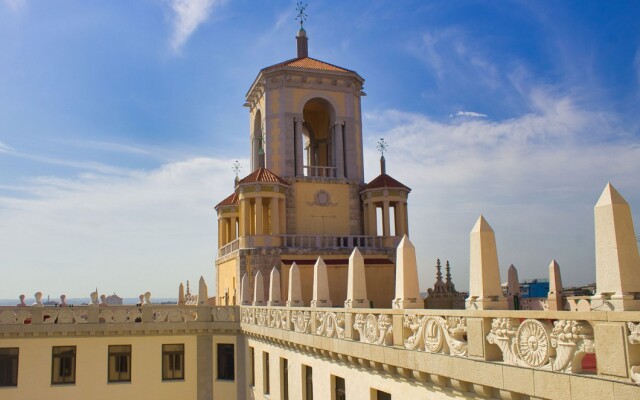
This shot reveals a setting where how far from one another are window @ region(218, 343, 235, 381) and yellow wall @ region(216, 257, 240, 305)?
13.7ft

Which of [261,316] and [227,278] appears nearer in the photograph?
[261,316]

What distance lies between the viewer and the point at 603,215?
7621 millimetres

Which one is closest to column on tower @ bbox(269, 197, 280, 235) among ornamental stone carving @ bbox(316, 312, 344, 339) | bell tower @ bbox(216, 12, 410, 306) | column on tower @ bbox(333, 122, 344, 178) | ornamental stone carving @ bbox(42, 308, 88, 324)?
bell tower @ bbox(216, 12, 410, 306)

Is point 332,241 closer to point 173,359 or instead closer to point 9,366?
point 173,359

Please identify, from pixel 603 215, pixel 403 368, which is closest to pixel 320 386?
pixel 403 368

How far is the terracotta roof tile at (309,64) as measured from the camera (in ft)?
125

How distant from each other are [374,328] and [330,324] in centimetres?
306

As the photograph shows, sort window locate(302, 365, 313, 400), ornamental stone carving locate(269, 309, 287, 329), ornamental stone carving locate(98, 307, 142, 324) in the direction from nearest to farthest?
window locate(302, 365, 313, 400)
ornamental stone carving locate(269, 309, 287, 329)
ornamental stone carving locate(98, 307, 142, 324)

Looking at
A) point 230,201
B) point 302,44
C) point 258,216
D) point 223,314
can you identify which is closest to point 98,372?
point 223,314

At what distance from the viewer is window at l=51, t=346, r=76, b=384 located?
29.5 m

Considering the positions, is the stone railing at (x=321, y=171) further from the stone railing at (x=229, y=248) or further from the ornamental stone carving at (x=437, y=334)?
the ornamental stone carving at (x=437, y=334)

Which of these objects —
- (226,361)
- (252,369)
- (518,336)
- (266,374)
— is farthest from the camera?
(226,361)

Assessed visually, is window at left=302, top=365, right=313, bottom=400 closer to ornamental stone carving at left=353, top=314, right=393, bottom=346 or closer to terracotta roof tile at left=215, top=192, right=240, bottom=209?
ornamental stone carving at left=353, top=314, right=393, bottom=346

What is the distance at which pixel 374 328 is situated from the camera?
1327cm
